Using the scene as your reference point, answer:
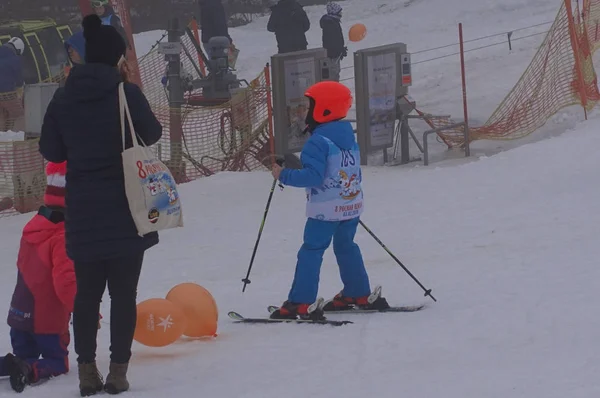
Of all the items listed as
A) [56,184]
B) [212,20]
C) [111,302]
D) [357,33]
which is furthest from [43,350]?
[357,33]

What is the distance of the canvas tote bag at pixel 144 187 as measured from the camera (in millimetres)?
5109

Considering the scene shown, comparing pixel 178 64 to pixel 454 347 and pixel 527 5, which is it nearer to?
pixel 454 347

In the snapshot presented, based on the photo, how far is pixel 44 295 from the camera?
573cm

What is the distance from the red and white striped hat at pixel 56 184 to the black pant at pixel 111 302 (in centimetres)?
51

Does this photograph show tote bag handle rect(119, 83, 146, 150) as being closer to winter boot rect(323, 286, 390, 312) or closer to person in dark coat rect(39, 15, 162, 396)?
person in dark coat rect(39, 15, 162, 396)

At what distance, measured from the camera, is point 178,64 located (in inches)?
571

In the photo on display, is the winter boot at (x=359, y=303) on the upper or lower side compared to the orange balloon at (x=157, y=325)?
lower

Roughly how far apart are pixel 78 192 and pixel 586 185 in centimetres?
682

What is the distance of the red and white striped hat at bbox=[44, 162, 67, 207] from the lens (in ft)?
18.5

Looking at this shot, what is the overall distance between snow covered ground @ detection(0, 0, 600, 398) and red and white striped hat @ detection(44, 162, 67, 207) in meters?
0.89

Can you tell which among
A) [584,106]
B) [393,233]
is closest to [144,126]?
[393,233]

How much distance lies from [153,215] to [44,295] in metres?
0.93

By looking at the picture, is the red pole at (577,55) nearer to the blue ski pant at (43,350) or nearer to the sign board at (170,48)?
the sign board at (170,48)

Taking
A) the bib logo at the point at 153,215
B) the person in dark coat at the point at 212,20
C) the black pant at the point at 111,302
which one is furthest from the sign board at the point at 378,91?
the bib logo at the point at 153,215
